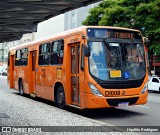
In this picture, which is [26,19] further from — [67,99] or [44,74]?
[44,74]

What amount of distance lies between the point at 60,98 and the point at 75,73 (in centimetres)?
158

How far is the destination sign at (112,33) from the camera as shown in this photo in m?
10.8

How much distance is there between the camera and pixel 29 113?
1058 cm

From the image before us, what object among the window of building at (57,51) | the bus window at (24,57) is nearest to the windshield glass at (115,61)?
the window of building at (57,51)

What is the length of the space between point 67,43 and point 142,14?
17074 millimetres

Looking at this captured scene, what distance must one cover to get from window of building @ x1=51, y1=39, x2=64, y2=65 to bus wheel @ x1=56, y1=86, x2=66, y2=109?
3.38 feet

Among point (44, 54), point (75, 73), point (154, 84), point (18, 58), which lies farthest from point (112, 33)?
point (154, 84)

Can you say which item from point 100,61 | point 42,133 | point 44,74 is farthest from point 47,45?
point 42,133

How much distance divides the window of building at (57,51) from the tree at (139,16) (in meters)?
14.6

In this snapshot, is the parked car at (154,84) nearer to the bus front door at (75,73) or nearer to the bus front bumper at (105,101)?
the bus front door at (75,73)

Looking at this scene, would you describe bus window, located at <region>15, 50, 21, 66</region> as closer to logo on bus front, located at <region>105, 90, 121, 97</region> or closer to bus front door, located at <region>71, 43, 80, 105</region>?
bus front door, located at <region>71, 43, 80, 105</region>

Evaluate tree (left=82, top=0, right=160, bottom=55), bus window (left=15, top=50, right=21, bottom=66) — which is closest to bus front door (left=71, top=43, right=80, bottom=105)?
bus window (left=15, top=50, right=21, bottom=66)

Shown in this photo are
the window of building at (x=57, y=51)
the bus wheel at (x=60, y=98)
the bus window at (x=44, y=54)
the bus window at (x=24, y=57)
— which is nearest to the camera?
the bus wheel at (x=60, y=98)

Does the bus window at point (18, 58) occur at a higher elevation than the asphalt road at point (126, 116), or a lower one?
higher
